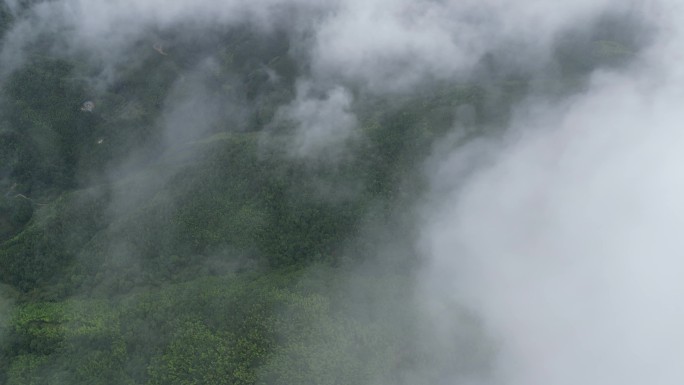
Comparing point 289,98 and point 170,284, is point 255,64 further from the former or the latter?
point 170,284

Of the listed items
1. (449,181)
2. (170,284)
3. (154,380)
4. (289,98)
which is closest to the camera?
(154,380)

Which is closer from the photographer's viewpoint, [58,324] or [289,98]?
[58,324]

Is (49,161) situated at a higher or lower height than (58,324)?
higher

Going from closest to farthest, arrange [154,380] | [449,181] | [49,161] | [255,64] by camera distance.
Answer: [154,380], [449,181], [49,161], [255,64]

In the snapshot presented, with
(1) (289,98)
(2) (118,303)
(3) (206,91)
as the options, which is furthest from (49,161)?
(1) (289,98)

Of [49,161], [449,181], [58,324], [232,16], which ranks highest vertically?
[232,16]

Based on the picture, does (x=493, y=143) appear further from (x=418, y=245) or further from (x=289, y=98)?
(x=289, y=98)
